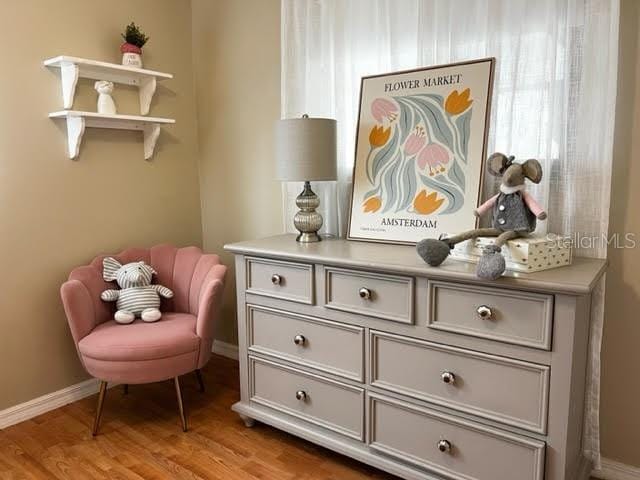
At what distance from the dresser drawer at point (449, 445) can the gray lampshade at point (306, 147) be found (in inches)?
37.7

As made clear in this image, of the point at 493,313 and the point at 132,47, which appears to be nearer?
the point at 493,313

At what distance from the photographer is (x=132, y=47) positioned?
2.71m

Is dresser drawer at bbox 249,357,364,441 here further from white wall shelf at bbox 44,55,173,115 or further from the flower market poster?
white wall shelf at bbox 44,55,173,115

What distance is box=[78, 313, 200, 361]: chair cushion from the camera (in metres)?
2.27

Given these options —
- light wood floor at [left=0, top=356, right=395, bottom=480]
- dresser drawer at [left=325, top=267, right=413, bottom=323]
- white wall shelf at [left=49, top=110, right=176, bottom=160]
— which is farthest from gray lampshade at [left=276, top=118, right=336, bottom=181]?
light wood floor at [left=0, top=356, right=395, bottom=480]

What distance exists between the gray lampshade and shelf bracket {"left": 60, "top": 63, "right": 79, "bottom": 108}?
104cm

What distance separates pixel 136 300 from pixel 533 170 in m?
1.91

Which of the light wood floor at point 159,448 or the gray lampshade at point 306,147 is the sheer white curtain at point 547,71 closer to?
the gray lampshade at point 306,147

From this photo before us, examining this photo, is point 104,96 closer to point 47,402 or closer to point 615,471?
point 47,402

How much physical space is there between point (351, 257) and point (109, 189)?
5.16 ft

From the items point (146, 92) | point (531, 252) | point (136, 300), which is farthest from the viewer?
point (146, 92)

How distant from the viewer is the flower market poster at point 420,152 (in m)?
2.02

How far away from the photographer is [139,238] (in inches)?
117

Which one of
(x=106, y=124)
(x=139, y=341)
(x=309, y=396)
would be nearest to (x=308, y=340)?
(x=309, y=396)
